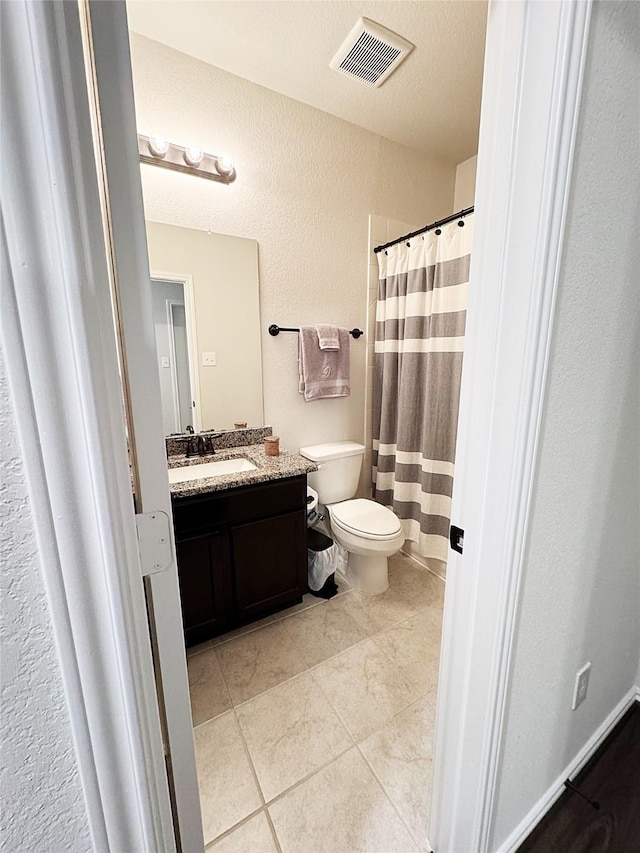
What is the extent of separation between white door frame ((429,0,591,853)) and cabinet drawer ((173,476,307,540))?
957 mm

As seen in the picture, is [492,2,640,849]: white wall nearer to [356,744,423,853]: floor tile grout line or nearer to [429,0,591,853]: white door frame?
[429,0,591,853]: white door frame

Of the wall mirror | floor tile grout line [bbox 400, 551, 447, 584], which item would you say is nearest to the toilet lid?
floor tile grout line [bbox 400, 551, 447, 584]

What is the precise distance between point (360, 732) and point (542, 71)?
1808mm

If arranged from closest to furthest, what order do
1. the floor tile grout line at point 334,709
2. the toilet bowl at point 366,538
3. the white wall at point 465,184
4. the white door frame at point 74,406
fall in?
the white door frame at point 74,406 → the floor tile grout line at point 334,709 → the toilet bowl at point 366,538 → the white wall at point 465,184

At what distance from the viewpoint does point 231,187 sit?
1796 mm

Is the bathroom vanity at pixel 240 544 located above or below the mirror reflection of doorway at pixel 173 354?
below

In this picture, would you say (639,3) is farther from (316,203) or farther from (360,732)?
(360,732)

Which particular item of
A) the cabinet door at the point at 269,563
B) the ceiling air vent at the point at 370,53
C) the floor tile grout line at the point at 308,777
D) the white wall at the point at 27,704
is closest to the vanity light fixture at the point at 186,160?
the ceiling air vent at the point at 370,53

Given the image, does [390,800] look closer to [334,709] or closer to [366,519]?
[334,709]

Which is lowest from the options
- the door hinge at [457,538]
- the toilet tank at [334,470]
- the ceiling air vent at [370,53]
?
the toilet tank at [334,470]

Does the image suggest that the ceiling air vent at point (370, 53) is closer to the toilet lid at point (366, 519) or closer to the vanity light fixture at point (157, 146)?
the vanity light fixture at point (157, 146)

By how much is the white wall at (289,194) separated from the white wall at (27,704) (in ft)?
5.61

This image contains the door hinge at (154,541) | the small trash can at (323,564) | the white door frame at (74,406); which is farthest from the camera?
the small trash can at (323,564)

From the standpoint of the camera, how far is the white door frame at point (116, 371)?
32 cm
